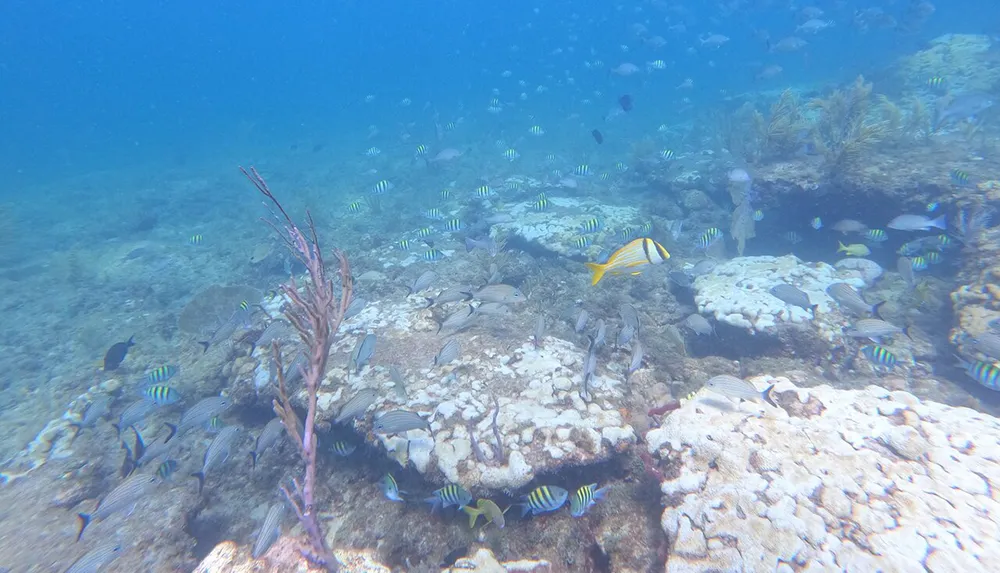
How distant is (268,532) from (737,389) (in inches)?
173

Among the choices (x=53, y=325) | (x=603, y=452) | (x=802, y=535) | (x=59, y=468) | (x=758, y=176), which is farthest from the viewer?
(x=53, y=325)

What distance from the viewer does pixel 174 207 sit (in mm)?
20625

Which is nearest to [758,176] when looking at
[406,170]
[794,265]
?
[794,265]

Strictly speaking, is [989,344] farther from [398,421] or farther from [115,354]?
[115,354]

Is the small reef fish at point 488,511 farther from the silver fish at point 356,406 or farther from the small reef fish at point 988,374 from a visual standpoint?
the small reef fish at point 988,374

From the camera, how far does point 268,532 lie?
3.54 meters

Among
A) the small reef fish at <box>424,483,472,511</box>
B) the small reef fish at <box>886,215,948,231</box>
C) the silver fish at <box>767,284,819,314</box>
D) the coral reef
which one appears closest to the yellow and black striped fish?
the small reef fish at <box>424,483,472,511</box>

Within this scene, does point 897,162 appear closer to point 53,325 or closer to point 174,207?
point 53,325

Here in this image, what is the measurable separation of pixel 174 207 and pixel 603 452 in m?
24.8

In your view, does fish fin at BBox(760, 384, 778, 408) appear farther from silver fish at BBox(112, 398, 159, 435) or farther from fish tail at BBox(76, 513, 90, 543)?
silver fish at BBox(112, 398, 159, 435)

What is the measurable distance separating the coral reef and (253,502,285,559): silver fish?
3264mm

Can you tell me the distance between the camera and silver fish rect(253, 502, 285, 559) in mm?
3510

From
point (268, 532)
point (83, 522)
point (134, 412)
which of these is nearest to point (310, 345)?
point (268, 532)

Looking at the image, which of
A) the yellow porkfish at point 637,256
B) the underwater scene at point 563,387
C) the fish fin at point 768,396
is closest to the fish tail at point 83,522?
the underwater scene at point 563,387
